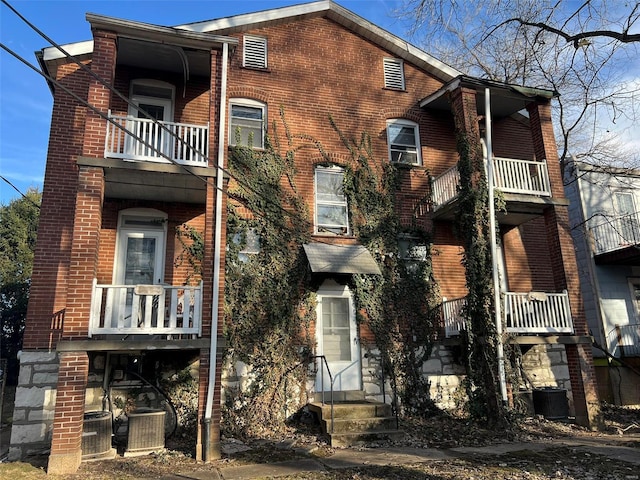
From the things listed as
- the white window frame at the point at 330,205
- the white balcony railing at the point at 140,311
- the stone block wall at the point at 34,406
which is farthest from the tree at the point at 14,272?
the white balcony railing at the point at 140,311

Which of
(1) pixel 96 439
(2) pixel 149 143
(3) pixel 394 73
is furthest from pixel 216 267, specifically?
(3) pixel 394 73

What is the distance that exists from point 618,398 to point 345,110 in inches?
440

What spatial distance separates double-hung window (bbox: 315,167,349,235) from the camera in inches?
460

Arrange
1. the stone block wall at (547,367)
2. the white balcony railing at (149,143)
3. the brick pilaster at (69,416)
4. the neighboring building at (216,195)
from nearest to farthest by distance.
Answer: the brick pilaster at (69,416)
the neighboring building at (216,195)
the white balcony railing at (149,143)
the stone block wall at (547,367)

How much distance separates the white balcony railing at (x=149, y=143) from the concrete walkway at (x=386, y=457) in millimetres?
5377

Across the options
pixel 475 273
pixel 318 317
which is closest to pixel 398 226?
pixel 475 273

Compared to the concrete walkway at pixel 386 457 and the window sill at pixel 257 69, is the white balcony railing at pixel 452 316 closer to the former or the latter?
the concrete walkway at pixel 386 457

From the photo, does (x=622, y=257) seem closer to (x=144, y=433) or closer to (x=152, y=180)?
(x=152, y=180)

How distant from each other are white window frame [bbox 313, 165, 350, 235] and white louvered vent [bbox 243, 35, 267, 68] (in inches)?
126

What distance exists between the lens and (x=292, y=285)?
423 inches

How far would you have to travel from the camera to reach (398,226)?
12.0 m

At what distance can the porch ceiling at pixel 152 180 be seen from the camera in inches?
342

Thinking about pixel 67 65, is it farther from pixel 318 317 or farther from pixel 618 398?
pixel 618 398

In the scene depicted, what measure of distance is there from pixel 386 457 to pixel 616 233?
12.0 meters
